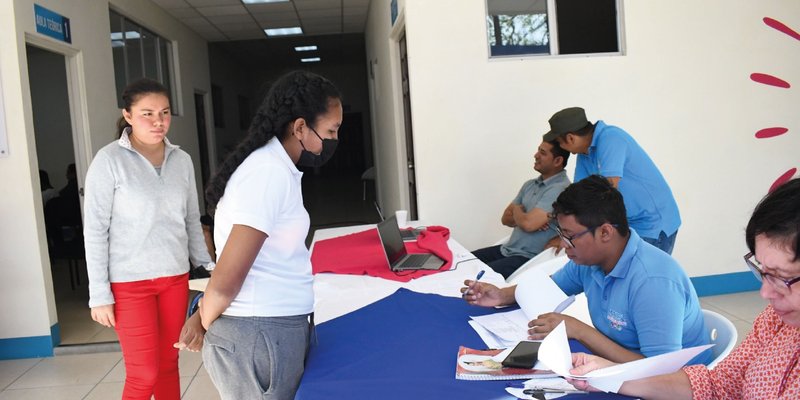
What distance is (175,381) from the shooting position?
7.77 ft

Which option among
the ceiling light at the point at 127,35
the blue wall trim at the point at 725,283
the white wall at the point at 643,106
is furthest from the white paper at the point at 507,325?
the ceiling light at the point at 127,35

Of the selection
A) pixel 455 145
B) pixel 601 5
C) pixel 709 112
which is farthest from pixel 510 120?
pixel 709 112

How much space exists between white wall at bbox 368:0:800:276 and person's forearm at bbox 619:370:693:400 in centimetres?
296

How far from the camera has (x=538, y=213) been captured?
3.25m

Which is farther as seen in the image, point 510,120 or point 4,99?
point 510,120

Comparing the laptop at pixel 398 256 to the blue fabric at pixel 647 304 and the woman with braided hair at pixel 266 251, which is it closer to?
the blue fabric at pixel 647 304

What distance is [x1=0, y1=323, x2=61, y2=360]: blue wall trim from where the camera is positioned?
3914 mm

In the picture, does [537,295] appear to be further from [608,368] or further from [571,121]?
[571,121]

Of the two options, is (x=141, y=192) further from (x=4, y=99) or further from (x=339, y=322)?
(x=4, y=99)

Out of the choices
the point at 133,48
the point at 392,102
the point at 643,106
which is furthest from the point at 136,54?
the point at 643,106

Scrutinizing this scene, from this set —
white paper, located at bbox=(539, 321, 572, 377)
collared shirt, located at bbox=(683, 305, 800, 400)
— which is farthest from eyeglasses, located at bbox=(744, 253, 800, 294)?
white paper, located at bbox=(539, 321, 572, 377)

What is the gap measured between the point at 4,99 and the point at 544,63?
11.6ft

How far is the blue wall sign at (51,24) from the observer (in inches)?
163

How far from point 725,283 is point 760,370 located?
146 inches
